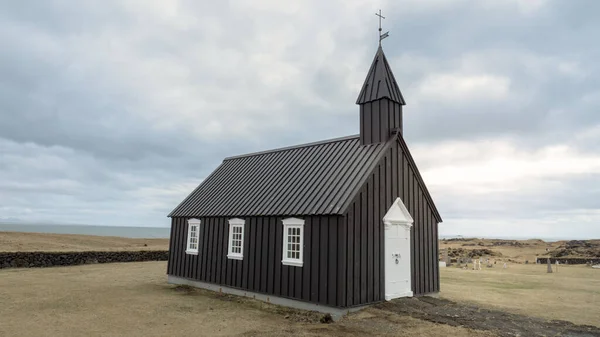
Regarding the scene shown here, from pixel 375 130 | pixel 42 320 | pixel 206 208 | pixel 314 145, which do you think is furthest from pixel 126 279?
pixel 375 130

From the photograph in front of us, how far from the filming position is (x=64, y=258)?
2909 centimetres

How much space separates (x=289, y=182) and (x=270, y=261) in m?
3.54

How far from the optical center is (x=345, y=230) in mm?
13273

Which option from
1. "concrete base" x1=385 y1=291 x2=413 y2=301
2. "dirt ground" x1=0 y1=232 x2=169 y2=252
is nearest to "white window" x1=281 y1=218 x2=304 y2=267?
"concrete base" x1=385 y1=291 x2=413 y2=301

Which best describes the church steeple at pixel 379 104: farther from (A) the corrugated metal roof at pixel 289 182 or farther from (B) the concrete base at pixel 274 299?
(B) the concrete base at pixel 274 299

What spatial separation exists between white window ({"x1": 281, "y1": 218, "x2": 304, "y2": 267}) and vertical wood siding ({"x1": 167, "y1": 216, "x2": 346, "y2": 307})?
198 millimetres

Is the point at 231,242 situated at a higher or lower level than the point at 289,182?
lower

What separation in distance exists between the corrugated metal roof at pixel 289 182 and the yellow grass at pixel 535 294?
7.16 metres

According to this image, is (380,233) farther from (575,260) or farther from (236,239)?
(575,260)

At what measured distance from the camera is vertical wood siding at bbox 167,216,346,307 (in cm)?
1333

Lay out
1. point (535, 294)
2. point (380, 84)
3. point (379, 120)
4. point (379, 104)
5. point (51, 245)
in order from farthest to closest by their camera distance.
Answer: point (51, 245)
point (535, 294)
point (380, 84)
point (379, 104)
point (379, 120)

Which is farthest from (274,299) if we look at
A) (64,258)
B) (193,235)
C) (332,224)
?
(64,258)

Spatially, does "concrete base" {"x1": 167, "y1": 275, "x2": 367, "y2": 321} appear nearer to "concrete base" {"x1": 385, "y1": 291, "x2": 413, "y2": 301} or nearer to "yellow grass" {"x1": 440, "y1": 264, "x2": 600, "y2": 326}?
"concrete base" {"x1": 385, "y1": 291, "x2": 413, "y2": 301}

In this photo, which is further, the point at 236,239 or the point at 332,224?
the point at 236,239
